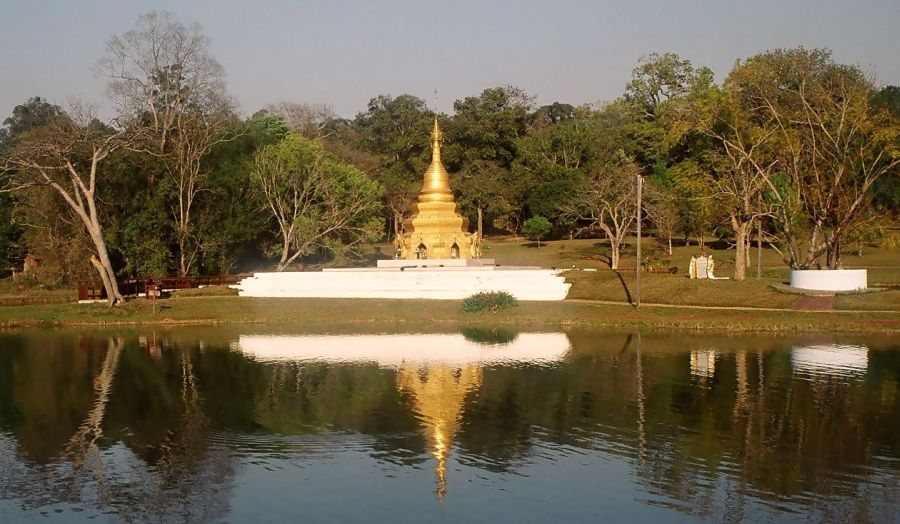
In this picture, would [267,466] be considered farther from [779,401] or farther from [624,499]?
[779,401]

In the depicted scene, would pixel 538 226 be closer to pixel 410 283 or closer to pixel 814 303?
pixel 410 283

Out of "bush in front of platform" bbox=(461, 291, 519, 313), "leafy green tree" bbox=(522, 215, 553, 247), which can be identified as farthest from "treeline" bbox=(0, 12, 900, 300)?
"bush in front of platform" bbox=(461, 291, 519, 313)

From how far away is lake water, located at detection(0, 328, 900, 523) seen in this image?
15.5 m

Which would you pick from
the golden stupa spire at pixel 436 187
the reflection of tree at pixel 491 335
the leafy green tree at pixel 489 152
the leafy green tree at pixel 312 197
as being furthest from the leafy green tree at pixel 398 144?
the reflection of tree at pixel 491 335

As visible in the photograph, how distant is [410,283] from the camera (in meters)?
45.7

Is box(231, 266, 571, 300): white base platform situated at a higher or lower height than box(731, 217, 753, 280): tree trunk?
lower

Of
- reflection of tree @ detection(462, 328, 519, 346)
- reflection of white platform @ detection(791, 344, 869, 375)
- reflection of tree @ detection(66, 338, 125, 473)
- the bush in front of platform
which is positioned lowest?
reflection of tree @ detection(66, 338, 125, 473)

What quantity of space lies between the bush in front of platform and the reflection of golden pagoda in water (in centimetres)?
1217

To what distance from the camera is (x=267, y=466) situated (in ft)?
58.1

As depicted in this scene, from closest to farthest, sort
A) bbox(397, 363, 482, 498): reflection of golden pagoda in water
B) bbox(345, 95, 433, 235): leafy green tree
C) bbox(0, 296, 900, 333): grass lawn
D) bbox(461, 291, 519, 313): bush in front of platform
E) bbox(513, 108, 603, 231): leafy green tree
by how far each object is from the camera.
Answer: bbox(397, 363, 482, 498): reflection of golden pagoda in water → bbox(0, 296, 900, 333): grass lawn → bbox(461, 291, 519, 313): bush in front of platform → bbox(513, 108, 603, 231): leafy green tree → bbox(345, 95, 433, 235): leafy green tree

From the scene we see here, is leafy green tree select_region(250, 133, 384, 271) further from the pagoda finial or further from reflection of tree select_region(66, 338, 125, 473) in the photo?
reflection of tree select_region(66, 338, 125, 473)

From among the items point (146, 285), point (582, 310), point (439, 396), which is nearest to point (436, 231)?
point (582, 310)

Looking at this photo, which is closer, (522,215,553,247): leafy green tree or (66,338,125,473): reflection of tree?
(66,338,125,473): reflection of tree

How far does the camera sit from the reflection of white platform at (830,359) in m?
26.6
